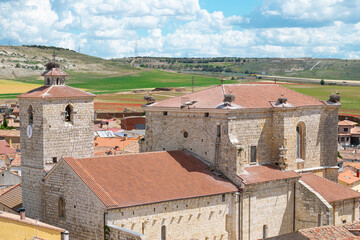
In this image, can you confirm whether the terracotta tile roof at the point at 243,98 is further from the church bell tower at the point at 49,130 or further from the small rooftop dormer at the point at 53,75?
the small rooftop dormer at the point at 53,75

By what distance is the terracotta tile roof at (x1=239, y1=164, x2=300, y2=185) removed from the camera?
121 feet

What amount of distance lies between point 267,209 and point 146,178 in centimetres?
843

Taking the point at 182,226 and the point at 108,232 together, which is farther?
the point at 182,226

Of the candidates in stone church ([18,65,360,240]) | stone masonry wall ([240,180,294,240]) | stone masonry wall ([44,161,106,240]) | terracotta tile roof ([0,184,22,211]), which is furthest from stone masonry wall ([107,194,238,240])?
terracotta tile roof ([0,184,22,211])

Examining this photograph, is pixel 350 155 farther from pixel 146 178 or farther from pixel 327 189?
pixel 146 178

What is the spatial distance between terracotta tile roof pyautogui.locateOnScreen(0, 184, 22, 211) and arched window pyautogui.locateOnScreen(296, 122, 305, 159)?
60.1 ft

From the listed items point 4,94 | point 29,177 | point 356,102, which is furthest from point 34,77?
point 29,177

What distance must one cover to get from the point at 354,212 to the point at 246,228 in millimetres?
8873

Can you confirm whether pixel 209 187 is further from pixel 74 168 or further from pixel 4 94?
pixel 4 94

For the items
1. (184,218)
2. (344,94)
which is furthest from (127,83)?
(184,218)

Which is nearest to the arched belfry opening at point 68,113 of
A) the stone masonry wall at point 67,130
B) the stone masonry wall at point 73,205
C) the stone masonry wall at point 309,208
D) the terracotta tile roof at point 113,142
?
the stone masonry wall at point 67,130

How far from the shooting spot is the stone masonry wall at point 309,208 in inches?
1491

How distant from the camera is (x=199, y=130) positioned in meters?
38.4

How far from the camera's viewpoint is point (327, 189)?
40.5 meters
